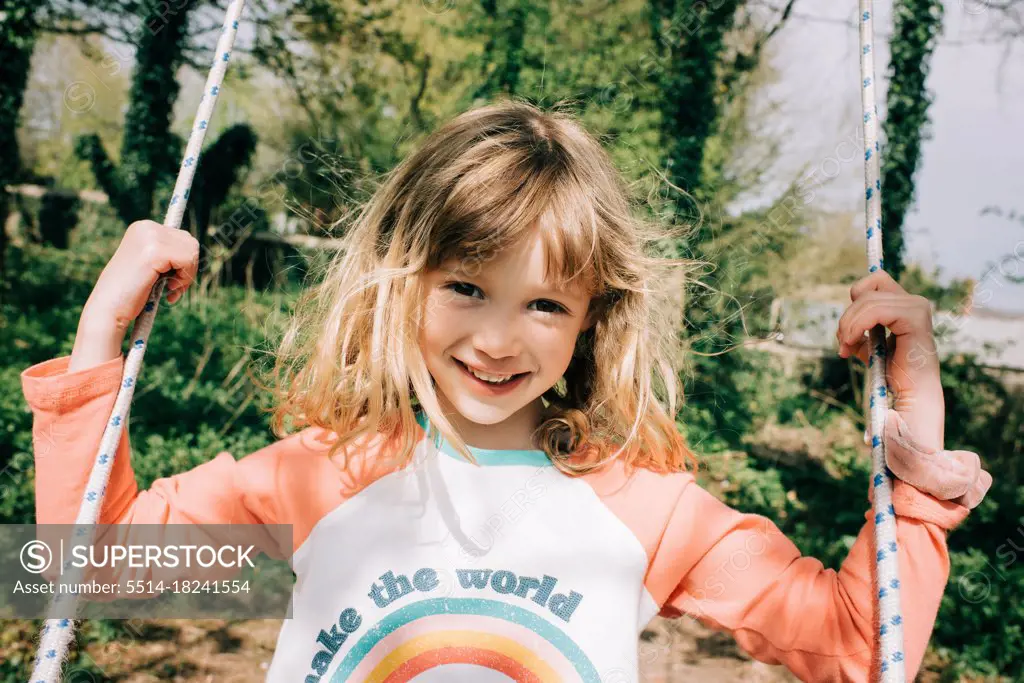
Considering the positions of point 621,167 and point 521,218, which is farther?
point 621,167

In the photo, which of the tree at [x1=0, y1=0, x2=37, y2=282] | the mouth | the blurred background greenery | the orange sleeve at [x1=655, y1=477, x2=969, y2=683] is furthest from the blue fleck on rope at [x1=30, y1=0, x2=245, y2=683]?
the tree at [x1=0, y1=0, x2=37, y2=282]

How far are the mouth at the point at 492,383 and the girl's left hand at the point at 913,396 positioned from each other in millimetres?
501

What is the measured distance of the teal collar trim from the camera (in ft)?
4.35

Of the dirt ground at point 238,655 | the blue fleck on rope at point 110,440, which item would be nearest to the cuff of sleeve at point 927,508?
the blue fleck on rope at point 110,440

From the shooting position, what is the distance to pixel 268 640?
311 centimetres

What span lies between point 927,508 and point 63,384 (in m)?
1.24

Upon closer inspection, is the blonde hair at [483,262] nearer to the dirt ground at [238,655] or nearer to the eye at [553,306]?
the eye at [553,306]

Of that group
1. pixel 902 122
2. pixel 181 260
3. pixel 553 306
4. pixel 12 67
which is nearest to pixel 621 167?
pixel 553 306

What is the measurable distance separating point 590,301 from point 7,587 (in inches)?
108

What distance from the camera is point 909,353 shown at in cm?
117

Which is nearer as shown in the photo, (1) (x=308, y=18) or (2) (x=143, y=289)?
(2) (x=143, y=289)

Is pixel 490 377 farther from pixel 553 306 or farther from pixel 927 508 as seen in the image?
pixel 927 508

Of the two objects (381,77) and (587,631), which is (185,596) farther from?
(381,77)

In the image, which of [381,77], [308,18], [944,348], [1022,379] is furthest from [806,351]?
[308,18]
